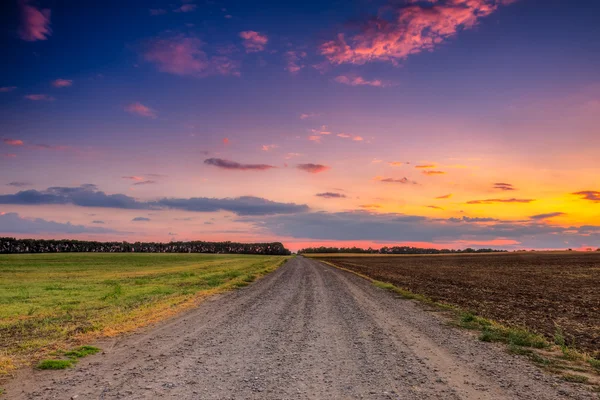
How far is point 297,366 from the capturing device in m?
9.26

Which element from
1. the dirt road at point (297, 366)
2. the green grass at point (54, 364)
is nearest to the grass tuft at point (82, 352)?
the dirt road at point (297, 366)

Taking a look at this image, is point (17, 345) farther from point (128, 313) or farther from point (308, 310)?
point (308, 310)

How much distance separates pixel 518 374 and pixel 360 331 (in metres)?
5.67

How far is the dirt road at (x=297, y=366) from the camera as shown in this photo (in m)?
7.52

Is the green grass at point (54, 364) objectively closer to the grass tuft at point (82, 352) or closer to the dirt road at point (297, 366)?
the dirt road at point (297, 366)

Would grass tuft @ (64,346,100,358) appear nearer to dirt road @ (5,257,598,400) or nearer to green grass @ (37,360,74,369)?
dirt road @ (5,257,598,400)

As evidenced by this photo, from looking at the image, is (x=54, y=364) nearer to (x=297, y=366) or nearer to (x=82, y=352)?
(x=82, y=352)

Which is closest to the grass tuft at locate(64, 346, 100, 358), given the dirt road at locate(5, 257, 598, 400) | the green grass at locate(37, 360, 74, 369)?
the dirt road at locate(5, 257, 598, 400)

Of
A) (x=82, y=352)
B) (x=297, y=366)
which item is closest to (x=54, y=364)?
(x=82, y=352)

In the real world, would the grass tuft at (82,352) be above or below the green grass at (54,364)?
below

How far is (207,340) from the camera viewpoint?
1199cm

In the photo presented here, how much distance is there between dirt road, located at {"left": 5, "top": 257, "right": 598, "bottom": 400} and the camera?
7.52 meters

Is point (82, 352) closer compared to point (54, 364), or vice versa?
point (54, 364)

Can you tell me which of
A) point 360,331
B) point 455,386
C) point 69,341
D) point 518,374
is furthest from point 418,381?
point 69,341
